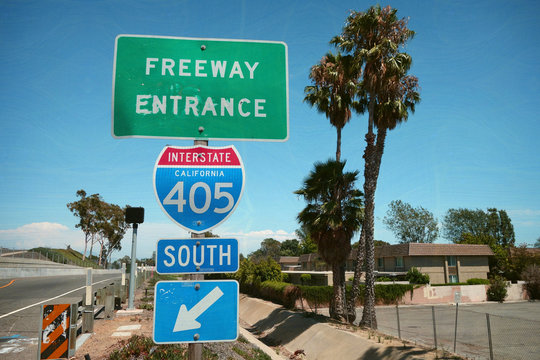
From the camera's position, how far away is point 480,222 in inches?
3649

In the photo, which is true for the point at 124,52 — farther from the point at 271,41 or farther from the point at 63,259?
the point at 63,259

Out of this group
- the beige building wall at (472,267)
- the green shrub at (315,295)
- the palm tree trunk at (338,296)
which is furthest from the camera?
the beige building wall at (472,267)

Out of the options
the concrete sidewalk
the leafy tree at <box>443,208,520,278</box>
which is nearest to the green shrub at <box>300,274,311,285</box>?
the concrete sidewalk

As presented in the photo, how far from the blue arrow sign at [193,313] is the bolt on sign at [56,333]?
4.53m

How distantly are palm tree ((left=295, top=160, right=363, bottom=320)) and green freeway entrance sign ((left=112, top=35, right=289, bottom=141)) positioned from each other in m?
17.7

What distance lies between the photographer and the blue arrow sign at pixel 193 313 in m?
2.36

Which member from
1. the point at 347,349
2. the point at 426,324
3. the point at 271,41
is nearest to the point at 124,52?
the point at 271,41

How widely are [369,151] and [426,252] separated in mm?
30060

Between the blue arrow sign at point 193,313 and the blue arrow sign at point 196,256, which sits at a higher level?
the blue arrow sign at point 196,256

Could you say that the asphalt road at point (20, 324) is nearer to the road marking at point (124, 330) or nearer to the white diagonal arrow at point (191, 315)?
the road marking at point (124, 330)

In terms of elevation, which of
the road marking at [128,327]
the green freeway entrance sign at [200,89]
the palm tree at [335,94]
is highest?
the palm tree at [335,94]

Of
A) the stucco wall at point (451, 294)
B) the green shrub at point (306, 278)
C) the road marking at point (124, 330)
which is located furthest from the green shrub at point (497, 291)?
the road marking at point (124, 330)

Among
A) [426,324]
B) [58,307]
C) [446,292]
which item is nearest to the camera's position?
[58,307]

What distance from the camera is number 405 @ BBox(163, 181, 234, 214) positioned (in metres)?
2.51
